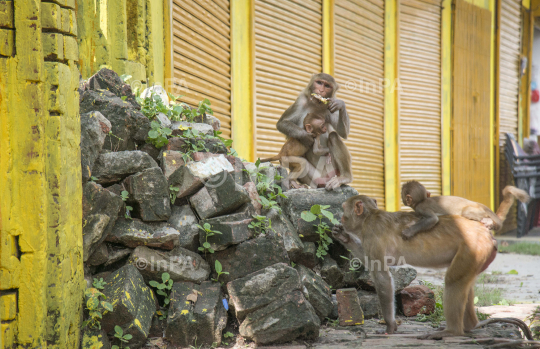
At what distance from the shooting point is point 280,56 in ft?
25.6

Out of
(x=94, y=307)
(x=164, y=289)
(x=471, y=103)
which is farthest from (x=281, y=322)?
(x=471, y=103)

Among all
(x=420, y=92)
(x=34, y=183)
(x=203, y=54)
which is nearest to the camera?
(x=34, y=183)

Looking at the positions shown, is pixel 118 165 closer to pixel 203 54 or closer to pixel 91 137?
pixel 91 137

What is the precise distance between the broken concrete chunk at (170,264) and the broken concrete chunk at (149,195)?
0.82 ft

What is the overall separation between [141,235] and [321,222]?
1607 millimetres

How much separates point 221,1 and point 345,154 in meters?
2.87

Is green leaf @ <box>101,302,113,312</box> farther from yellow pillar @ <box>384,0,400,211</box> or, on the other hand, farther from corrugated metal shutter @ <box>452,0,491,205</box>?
corrugated metal shutter @ <box>452,0,491,205</box>

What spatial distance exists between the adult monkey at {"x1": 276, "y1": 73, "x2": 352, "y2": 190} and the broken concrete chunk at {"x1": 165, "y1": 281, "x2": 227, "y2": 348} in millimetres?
1915

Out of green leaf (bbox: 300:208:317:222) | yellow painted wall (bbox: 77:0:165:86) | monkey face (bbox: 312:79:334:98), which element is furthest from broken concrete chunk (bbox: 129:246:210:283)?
monkey face (bbox: 312:79:334:98)

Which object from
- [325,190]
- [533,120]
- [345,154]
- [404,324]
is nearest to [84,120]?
[325,190]

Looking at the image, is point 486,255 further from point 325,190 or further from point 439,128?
point 439,128

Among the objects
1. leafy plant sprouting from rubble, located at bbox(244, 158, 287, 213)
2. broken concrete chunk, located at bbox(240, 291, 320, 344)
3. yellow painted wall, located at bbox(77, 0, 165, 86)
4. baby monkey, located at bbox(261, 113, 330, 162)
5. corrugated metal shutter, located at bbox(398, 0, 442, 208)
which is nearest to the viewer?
broken concrete chunk, located at bbox(240, 291, 320, 344)

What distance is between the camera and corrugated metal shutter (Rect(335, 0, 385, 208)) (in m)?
9.04

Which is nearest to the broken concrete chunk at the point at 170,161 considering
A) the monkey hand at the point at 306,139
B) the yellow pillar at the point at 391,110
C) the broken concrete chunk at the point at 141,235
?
the broken concrete chunk at the point at 141,235
